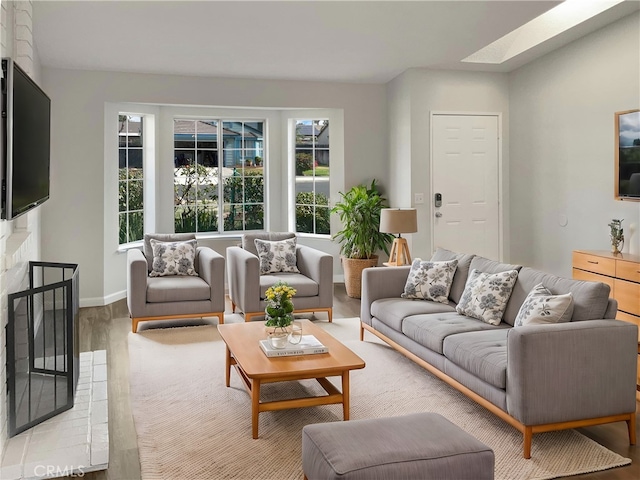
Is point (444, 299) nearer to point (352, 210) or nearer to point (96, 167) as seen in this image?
point (352, 210)

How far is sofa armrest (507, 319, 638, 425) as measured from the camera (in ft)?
9.65

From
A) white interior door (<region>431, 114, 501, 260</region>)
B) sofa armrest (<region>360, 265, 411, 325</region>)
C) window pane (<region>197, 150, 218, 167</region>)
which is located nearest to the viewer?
sofa armrest (<region>360, 265, 411, 325</region>)

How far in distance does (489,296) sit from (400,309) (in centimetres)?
71

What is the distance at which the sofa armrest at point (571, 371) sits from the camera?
294cm

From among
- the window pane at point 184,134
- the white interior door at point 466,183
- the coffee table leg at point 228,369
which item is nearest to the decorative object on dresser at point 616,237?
the white interior door at point 466,183

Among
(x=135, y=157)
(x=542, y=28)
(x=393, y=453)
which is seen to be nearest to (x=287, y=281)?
(x=135, y=157)

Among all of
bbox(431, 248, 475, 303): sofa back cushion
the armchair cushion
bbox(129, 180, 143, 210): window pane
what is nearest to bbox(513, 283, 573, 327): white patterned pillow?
bbox(431, 248, 475, 303): sofa back cushion

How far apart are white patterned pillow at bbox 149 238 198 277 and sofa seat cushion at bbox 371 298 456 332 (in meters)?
2.07

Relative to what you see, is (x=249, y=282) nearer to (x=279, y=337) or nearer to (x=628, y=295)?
(x=279, y=337)

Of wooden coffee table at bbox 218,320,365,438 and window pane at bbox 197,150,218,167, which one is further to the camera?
window pane at bbox 197,150,218,167

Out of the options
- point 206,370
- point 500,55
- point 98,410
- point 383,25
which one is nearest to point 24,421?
point 98,410

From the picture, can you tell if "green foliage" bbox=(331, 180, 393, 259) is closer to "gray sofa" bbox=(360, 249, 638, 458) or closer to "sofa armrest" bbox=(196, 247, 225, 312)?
"sofa armrest" bbox=(196, 247, 225, 312)

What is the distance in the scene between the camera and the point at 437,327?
393 centimetres

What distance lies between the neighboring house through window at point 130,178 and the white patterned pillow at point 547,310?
5087 mm
